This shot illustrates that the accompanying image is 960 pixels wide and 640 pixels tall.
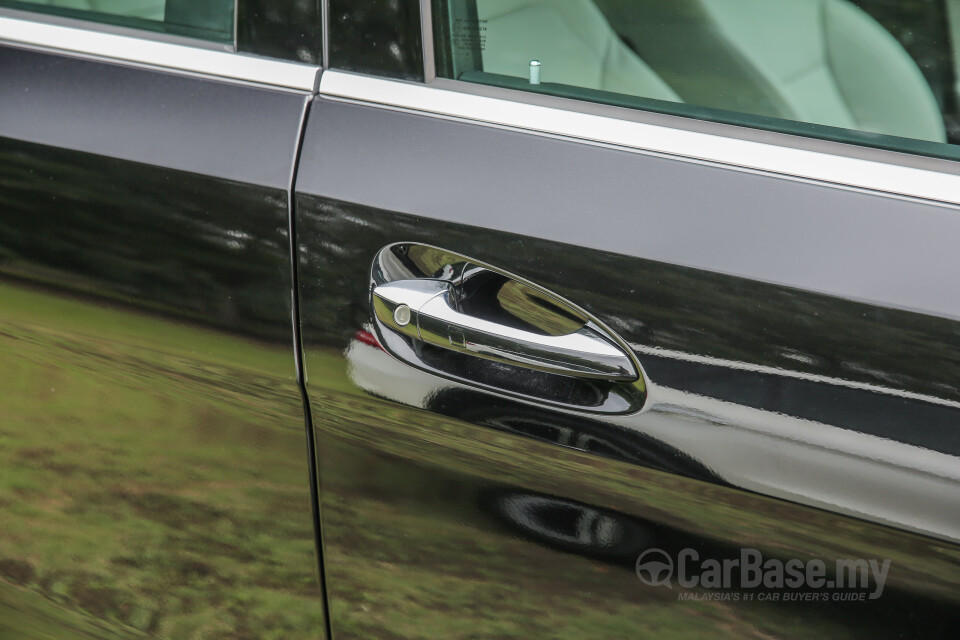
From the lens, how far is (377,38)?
1095mm

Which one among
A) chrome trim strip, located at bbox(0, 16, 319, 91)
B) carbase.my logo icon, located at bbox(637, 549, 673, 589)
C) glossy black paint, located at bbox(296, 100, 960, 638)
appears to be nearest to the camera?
glossy black paint, located at bbox(296, 100, 960, 638)

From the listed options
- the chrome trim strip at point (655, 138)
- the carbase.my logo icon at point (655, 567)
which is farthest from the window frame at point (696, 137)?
the carbase.my logo icon at point (655, 567)

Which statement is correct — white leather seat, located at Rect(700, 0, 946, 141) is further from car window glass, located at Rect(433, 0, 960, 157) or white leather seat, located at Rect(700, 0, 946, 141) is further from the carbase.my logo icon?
the carbase.my logo icon

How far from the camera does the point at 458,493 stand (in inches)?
42.7

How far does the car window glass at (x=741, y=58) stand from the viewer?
39.4 inches

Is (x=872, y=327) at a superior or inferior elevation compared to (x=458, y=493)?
superior

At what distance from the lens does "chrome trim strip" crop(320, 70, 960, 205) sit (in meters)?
0.95

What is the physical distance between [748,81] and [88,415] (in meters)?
0.94

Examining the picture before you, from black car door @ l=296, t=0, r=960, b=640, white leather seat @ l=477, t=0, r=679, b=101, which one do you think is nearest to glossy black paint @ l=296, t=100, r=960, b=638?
black car door @ l=296, t=0, r=960, b=640

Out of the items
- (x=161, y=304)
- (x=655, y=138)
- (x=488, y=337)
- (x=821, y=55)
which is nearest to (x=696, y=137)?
(x=655, y=138)

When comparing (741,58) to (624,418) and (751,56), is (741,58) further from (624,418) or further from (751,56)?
(624,418)

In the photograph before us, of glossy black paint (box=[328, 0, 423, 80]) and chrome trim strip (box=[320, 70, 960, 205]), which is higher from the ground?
glossy black paint (box=[328, 0, 423, 80])

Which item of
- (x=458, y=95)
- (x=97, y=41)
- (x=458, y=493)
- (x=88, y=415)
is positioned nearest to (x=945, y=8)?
(x=458, y=95)

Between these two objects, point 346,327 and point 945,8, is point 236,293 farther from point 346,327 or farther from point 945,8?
point 945,8
